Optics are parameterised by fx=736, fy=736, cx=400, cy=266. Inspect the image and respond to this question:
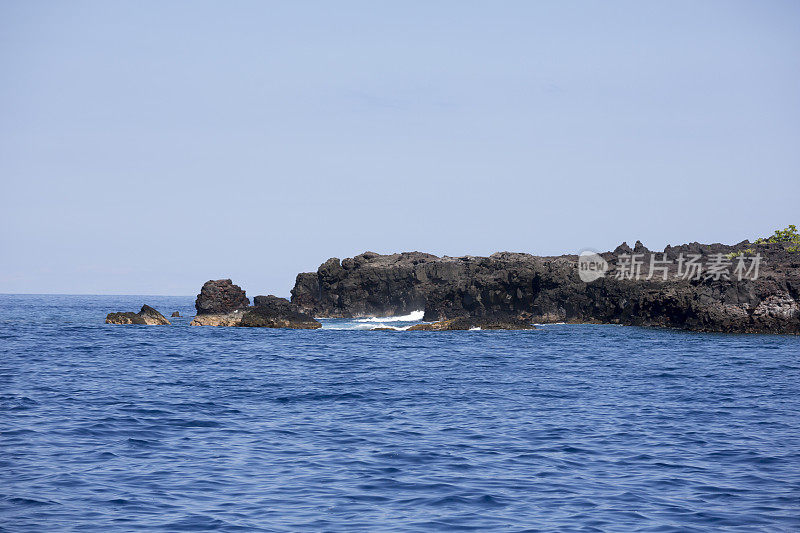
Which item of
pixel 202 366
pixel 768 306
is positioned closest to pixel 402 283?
pixel 768 306

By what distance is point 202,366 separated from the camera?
3644 cm

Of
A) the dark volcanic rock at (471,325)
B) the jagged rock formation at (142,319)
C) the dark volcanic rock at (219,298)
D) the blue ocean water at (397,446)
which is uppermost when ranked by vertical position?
the dark volcanic rock at (219,298)

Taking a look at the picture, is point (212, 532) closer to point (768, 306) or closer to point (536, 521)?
point (536, 521)

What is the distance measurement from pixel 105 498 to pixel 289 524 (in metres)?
3.65

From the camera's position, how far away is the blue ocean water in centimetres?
1231

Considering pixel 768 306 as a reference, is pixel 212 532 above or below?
below

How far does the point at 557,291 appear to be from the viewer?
3361 inches

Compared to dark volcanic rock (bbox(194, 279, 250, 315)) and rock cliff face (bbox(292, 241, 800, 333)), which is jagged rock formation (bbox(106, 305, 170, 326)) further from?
rock cliff face (bbox(292, 241, 800, 333))

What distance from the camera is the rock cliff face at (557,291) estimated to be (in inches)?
2445

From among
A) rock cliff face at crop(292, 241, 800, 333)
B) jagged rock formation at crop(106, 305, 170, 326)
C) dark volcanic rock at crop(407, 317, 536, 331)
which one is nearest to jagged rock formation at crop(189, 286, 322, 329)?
jagged rock formation at crop(106, 305, 170, 326)

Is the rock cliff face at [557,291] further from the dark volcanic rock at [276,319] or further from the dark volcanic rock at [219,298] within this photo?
the dark volcanic rock at [219,298]

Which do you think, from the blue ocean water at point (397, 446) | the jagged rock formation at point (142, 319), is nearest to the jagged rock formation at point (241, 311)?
the jagged rock formation at point (142, 319)

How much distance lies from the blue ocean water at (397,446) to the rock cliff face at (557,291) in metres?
25.4

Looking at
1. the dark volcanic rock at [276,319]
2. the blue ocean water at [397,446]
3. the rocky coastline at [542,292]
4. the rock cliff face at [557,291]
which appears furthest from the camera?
the dark volcanic rock at [276,319]
